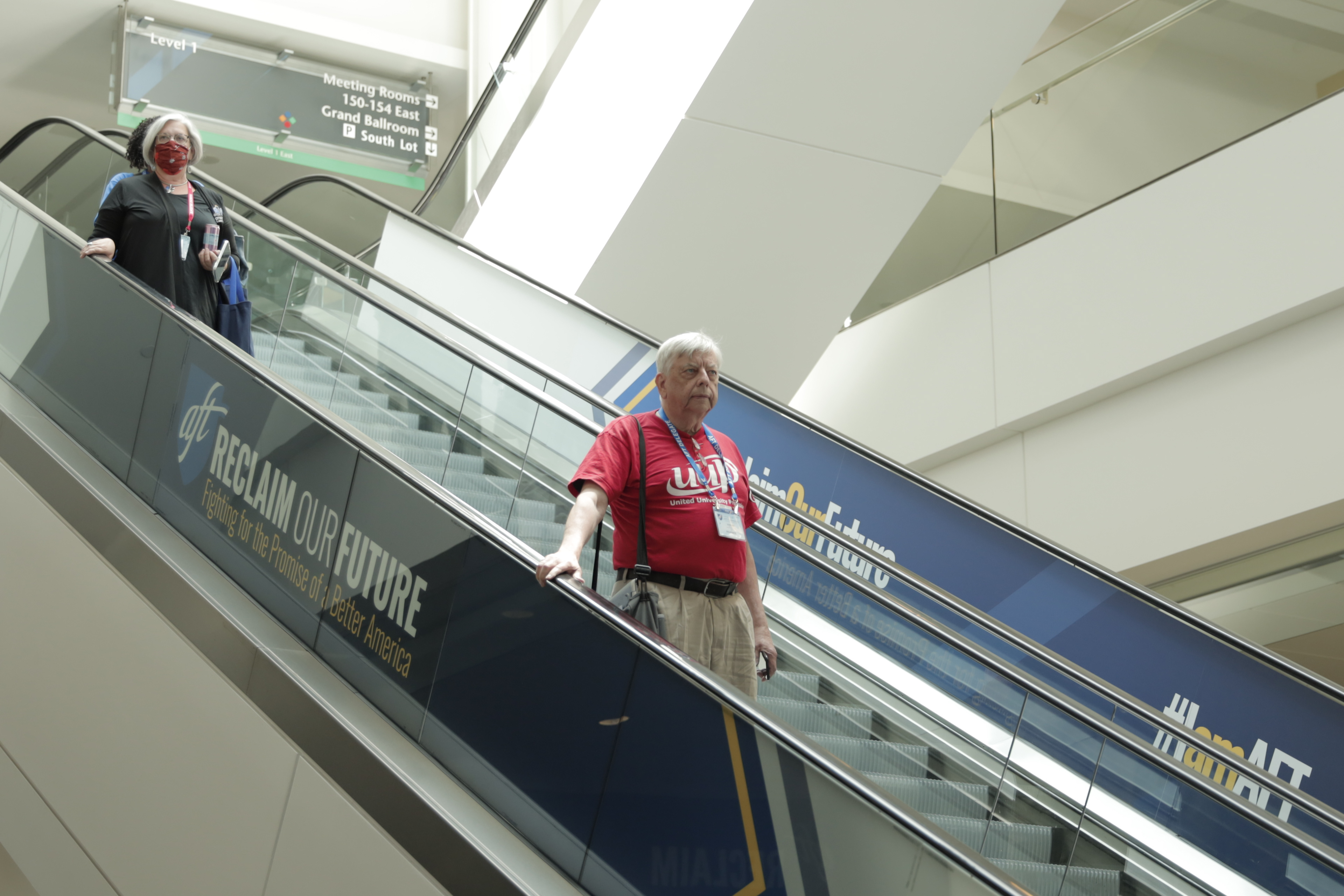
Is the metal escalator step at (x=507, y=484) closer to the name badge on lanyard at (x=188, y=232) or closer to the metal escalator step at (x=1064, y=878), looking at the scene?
the name badge on lanyard at (x=188, y=232)

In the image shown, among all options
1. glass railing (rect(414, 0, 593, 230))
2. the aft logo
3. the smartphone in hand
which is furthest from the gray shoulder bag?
glass railing (rect(414, 0, 593, 230))

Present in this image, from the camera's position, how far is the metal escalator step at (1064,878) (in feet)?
11.2

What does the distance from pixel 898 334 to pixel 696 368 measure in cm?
711

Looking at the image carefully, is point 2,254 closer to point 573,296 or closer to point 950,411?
point 573,296

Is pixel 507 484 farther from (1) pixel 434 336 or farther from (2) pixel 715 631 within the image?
(2) pixel 715 631

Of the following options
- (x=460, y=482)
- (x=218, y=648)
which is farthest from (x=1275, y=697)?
(x=218, y=648)

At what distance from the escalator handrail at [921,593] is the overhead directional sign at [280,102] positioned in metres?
6.97

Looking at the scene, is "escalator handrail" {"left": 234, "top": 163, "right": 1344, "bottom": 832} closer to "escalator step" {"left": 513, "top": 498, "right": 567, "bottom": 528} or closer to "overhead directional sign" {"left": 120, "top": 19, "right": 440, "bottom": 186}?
"escalator step" {"left": 513, "top": 498, "right": 567, "bottom": 528}

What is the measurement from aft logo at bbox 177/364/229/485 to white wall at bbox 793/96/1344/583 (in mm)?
5663

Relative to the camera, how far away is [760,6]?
6.69 metres

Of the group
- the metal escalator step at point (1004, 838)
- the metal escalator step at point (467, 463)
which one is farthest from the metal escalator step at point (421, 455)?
the metal escalator step at point (1004, 838)

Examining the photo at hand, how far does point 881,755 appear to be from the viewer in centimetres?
417

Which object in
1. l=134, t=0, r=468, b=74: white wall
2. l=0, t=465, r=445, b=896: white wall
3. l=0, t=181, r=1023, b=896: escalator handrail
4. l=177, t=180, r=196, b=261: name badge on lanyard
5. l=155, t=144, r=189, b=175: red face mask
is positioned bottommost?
l=0, t=465, r=445, b=896: white wall

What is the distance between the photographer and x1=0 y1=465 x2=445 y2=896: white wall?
3305mm
